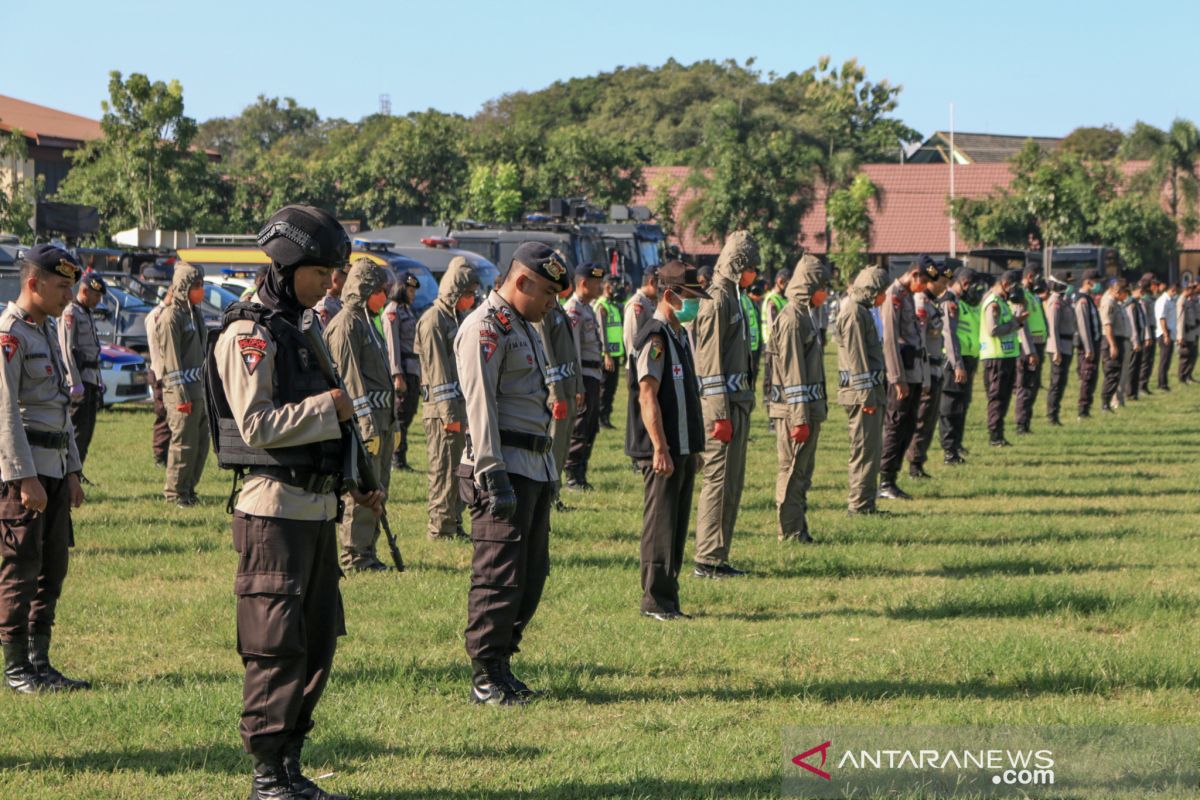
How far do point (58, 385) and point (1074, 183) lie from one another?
5436 centimetres

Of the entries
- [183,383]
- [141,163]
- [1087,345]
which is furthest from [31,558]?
[141,163]

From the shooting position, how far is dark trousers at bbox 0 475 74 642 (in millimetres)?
7113

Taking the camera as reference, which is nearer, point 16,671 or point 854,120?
point 16,671

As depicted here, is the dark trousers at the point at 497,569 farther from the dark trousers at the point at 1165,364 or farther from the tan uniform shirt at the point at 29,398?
the dark trousers at the point at 1165,364

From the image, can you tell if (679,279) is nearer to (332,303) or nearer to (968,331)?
(332,303)

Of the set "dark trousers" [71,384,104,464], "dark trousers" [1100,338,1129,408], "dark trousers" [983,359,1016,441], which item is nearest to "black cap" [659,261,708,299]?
"dark trousers" [71,384,104,464]

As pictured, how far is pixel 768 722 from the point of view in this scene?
670cm

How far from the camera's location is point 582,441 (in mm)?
15031

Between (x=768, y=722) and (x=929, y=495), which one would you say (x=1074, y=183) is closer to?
(x=929, y=495)

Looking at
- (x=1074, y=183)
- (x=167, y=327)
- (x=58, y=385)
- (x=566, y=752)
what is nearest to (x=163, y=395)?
(x=167, y=327)

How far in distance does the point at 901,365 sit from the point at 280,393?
9379 millimetres

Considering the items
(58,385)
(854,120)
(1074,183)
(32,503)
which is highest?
(854,120)

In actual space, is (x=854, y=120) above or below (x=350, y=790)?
above

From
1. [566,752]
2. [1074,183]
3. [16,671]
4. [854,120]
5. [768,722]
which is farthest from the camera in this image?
[854,120]
